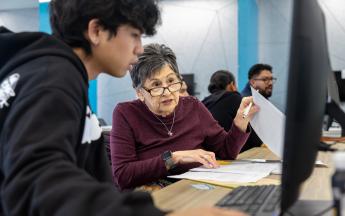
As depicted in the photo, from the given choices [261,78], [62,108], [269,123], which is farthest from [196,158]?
[261,78]

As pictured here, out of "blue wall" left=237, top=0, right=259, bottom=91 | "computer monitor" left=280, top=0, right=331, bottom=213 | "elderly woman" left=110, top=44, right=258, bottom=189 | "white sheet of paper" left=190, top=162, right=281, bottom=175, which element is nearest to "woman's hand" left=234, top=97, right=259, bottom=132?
"elderly woman" left=110, top=44, right=258, bottom=189

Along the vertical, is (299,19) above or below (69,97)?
above

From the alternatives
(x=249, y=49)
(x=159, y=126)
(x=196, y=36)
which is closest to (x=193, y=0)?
(x=196, y=36)

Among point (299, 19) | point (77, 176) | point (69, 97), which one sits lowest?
point (77, 176)

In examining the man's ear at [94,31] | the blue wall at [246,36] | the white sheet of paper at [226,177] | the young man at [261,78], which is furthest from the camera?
the blue wall at [246,36]

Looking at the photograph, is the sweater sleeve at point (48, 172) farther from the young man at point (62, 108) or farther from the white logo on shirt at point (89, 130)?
the white logo on shirt at point (89, 130)

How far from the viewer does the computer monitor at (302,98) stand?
0.64 m

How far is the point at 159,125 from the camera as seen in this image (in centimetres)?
193

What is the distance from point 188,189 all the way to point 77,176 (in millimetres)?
607

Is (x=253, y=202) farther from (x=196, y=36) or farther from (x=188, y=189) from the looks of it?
(x=196, y=36)

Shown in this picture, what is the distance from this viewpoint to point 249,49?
7.02m

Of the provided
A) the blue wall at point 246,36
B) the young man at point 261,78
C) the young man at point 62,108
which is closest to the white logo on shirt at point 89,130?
the young man at point 62,108

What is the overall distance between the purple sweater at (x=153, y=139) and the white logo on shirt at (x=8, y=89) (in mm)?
881

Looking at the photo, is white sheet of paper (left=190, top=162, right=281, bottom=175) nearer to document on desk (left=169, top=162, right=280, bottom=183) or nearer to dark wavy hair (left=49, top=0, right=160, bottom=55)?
document on desk (left=169, top=162, right=280, bottom=183)
